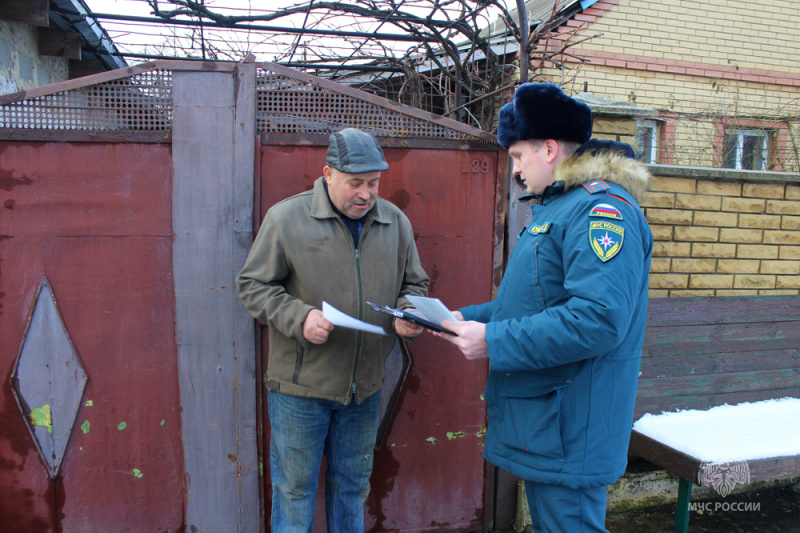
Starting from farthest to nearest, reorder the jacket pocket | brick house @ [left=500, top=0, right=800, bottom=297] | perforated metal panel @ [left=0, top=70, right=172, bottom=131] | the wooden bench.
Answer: brick house @ [left=500, top=0, right=800, bottom=297] < the wooden bench < perforated metal panel @ [left=0, top=70, right=172, bottom=131] < the jacket pocket

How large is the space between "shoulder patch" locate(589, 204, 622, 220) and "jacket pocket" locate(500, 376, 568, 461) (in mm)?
544

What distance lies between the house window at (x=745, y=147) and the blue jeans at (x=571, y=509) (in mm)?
7175

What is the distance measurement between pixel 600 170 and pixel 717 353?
2184 millimetres

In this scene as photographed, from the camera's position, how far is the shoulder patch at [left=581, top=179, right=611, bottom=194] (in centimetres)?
165

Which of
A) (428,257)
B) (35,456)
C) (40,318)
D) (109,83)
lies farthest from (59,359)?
(428,257)

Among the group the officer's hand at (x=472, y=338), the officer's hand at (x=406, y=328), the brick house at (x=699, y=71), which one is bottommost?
the officer's hand at (x=406, y=328)

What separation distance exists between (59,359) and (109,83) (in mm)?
1317

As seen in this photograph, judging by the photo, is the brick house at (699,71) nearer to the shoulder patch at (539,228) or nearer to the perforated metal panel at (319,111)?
the perforated metal panel at (319,111)

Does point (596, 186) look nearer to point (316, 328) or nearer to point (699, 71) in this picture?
point (316, 328)

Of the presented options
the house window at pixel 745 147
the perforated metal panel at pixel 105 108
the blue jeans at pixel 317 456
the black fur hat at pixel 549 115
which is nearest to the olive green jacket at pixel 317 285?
the blue jeans at pixel 317 456

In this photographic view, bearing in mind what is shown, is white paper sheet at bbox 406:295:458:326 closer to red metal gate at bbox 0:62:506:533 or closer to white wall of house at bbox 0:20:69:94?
red metal gate at bbox 0:62:506:533

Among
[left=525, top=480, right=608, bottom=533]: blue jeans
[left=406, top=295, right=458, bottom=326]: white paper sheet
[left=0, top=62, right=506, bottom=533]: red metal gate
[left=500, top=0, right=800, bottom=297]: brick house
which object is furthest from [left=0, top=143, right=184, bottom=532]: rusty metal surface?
[left=500, top=0, right=800, bottom=297]: brick house

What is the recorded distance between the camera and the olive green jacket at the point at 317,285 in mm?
2053

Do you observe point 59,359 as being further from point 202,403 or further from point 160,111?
point 160,111
